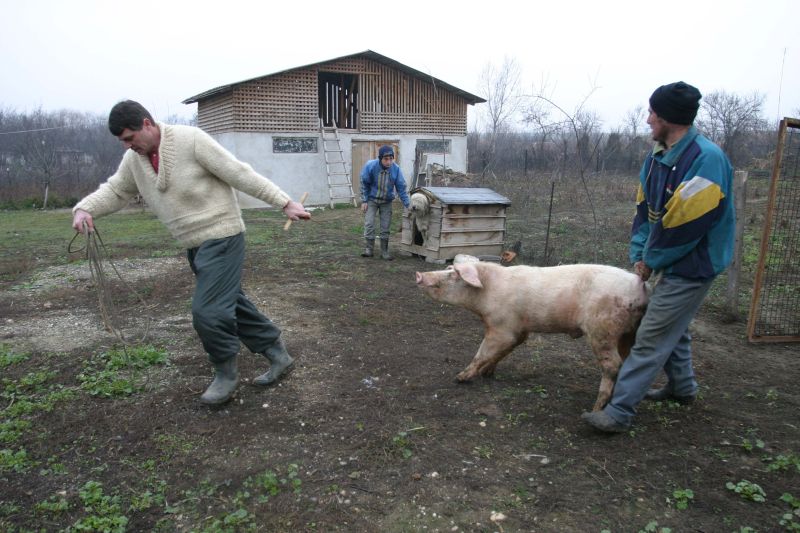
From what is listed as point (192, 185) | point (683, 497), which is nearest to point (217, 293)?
point (192, 185)

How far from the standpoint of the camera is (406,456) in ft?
11.0

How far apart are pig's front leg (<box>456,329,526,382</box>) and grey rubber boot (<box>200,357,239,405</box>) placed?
68.0 inches

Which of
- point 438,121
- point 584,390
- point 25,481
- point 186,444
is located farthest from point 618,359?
point 438,121

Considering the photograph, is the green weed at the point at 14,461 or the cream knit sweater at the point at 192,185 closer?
the green weed at the point at 14,461

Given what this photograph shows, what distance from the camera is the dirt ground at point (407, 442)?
286 centimetres

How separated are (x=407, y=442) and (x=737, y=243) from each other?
4.79 metres

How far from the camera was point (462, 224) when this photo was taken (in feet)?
29.3

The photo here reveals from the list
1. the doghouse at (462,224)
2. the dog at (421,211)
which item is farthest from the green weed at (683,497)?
the dog at (421,211)

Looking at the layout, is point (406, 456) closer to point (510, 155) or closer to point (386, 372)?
point (386, 372)

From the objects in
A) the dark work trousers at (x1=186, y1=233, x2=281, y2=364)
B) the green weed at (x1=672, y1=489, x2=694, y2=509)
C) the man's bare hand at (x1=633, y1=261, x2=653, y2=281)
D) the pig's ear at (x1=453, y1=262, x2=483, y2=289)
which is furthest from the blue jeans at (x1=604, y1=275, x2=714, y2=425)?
the dark work trousers at (x1=186, y1=233, x2=281, y2=364)

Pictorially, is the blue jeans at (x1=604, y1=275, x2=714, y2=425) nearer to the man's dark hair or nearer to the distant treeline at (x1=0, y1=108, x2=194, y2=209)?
the man's dark hair

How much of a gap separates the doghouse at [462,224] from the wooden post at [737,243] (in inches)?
140

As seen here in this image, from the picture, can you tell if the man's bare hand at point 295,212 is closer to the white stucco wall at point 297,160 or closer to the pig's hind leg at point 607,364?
the pig's hind leg at point 607,364

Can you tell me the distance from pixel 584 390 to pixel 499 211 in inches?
205
